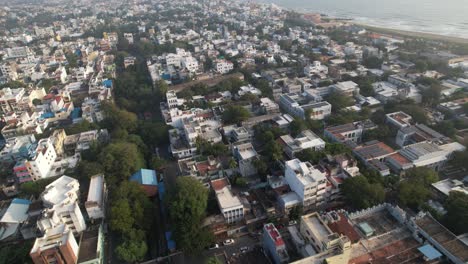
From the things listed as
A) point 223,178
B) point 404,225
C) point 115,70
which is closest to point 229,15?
point 115,70

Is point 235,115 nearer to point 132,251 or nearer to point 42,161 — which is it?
point 132,251

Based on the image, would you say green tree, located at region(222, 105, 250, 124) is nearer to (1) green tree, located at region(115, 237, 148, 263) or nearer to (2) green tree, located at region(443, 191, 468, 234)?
(1) green tree, located at region(115, 237, 148, 263)

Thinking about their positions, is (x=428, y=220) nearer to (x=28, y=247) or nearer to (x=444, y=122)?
(x=444, y=122)

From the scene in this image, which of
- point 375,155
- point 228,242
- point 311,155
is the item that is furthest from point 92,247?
point 375,155

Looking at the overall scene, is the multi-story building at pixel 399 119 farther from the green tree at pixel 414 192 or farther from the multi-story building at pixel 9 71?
the multi-story building at pixel 9 71

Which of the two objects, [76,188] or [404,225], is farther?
[76,188]

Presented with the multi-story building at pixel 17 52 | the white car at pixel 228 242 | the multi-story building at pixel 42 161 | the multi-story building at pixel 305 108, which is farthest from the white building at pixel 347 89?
the multi-story building at pixel 17 52
